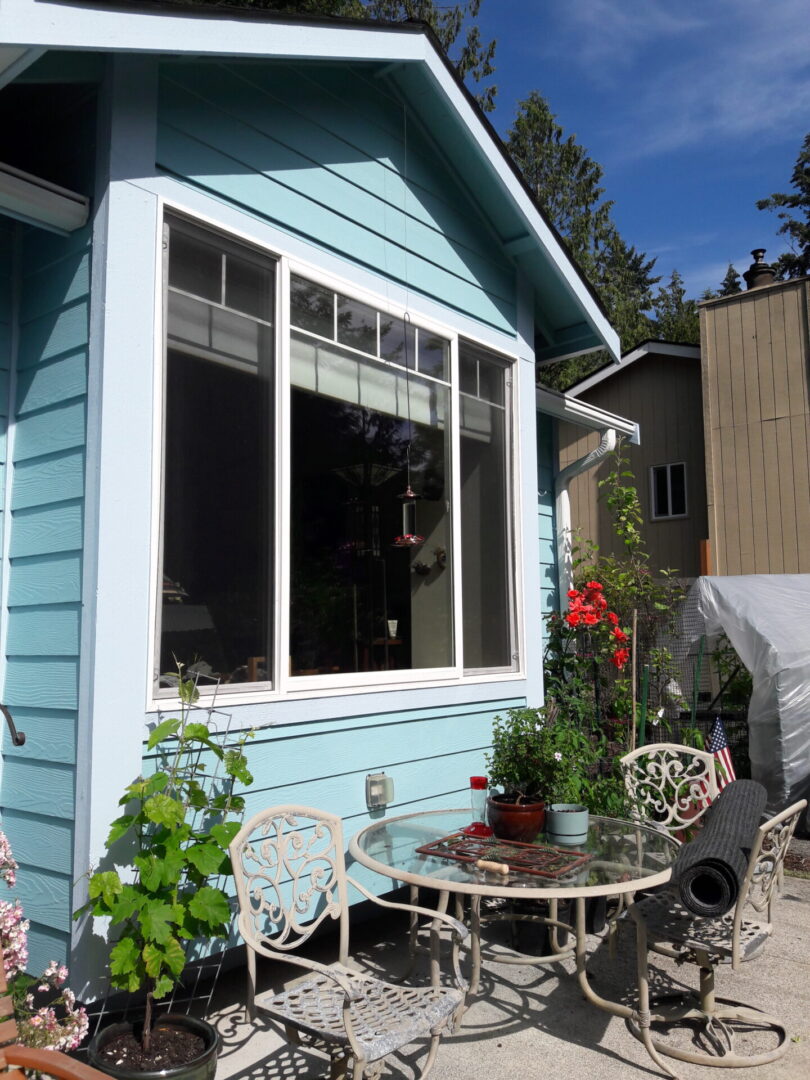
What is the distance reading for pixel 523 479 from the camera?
4.99m

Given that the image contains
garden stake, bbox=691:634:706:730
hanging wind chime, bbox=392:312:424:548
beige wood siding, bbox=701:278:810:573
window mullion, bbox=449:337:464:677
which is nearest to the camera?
hanging wind chime, bbox=392:312:424:548

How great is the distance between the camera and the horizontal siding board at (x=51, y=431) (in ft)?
9.54

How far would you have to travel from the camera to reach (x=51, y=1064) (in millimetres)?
1764

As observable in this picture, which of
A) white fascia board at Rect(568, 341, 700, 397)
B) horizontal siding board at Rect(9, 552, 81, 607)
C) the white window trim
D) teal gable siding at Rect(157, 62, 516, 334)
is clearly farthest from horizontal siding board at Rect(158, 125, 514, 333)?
white fascia board at Rect(568, 341, 700, 397)

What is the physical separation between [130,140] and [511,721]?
309 centimetres

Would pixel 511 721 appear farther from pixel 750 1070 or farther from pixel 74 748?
pixel 74 748

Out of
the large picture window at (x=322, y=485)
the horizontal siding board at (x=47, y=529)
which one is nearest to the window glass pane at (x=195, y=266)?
the large picture window at (x=322, y=485)

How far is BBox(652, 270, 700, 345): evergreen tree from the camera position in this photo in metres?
22.2

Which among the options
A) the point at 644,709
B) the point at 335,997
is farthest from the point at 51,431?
the point at 644,709

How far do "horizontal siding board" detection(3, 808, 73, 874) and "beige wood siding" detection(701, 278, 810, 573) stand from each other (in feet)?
30.7

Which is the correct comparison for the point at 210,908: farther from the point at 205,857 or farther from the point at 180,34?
the point at 180,34

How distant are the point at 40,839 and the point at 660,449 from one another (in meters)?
10.8

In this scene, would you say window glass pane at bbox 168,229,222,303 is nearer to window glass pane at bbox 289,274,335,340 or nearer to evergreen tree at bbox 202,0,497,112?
window glass pane at bbox 289,274,335,340

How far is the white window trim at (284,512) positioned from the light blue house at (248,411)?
0.04 ft
